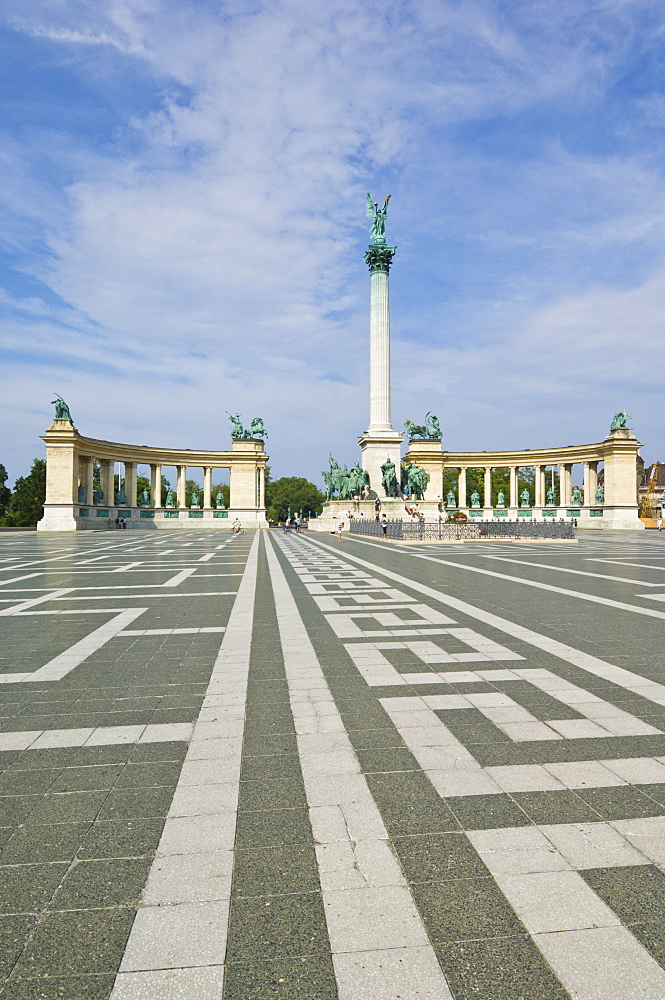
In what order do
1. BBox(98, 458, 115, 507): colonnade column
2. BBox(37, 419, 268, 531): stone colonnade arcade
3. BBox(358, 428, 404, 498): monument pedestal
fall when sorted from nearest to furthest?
BBox(358, 428, 404, 498): monument pedestal, BBox(37, 419, 268, 531): stone colonnade arcade, BBox(98, 458, 115, 507): colonnade column

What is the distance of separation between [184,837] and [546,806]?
2.17 metres

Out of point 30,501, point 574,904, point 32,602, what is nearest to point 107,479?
point 30,501

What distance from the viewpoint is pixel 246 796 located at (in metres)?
3.99

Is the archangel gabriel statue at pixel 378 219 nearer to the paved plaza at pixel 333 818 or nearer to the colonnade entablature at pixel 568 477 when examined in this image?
the colonnade entablature at pixel 568 477

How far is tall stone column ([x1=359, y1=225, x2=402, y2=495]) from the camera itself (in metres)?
58.2

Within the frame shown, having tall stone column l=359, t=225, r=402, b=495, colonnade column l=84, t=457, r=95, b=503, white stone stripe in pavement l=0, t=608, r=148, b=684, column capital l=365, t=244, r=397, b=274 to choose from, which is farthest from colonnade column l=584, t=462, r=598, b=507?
white stone stripe in pavement l=0, t=608, r=148, b=684

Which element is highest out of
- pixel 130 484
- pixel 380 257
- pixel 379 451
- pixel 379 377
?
pixel 380 257

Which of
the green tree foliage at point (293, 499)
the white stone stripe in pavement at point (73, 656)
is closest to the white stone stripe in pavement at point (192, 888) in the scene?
the white stone stripe in pavement at point (73, 656)

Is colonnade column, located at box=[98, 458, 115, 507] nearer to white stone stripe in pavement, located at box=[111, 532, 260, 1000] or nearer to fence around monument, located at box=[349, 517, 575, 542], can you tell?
fence around monument, located at box=[349, 517, 575, 542]

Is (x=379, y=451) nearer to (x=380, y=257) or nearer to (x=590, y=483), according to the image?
(x=380, y=257)

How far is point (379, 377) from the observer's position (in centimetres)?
5881

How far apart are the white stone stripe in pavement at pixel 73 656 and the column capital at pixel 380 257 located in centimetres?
5537

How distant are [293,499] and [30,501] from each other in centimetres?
5421

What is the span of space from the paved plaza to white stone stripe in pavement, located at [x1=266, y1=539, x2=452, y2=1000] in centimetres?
1
